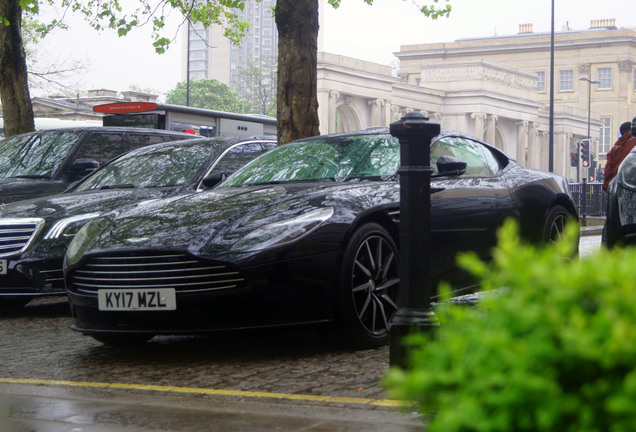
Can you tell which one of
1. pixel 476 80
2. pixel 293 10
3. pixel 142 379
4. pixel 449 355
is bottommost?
pixel 142 379

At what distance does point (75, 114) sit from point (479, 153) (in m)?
64.2

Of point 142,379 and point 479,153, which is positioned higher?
→ point 479,153

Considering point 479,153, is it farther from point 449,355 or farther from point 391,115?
point 391,115

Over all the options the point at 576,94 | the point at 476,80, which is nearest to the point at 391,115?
the point at 476,80

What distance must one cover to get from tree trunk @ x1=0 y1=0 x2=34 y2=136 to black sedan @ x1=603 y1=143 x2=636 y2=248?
37.9 feet

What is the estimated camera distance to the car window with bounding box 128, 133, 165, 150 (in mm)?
11766

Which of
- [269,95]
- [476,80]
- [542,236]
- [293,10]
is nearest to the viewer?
[542,236]

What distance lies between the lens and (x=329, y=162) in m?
7.06

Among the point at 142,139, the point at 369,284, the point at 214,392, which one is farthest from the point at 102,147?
the point at 214,392

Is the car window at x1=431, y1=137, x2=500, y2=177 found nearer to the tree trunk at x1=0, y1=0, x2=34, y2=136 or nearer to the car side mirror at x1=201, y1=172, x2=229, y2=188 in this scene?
the car side mirror at x1=201, y1=172, x2=229, y2=188

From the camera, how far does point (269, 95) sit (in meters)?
98.8

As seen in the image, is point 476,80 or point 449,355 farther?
point 476,80

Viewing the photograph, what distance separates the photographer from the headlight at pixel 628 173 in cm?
640

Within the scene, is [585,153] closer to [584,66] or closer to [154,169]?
[154,169]
